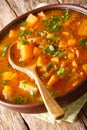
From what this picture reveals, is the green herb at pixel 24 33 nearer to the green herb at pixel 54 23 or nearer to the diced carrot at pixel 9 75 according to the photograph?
the green herb at pixel 54 23

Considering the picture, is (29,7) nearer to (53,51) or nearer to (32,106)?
(53,51)

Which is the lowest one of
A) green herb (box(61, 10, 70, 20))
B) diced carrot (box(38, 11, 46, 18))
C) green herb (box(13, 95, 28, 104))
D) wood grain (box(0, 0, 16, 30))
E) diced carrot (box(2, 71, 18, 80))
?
wood grain (box(0, 0, 16, 30))

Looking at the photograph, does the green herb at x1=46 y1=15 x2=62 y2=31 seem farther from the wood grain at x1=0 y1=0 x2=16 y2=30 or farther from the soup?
the wood grain at x1=0 y1=0 x2=16 y2=30

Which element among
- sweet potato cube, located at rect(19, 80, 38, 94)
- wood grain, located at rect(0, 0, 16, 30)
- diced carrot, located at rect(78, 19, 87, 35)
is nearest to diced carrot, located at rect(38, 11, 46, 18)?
diced carrot, located at rect(78, 19, 87, 35)

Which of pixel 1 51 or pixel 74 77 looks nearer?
pixel 74 77

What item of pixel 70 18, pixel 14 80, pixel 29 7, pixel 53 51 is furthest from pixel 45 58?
pixel 29 7

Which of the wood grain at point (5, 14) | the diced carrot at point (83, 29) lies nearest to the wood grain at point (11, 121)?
the diced carrot at point (83, 29)
